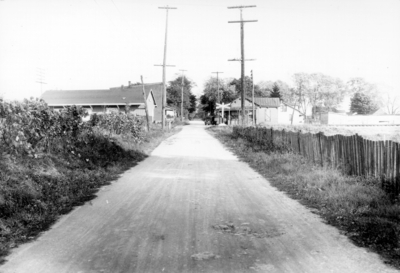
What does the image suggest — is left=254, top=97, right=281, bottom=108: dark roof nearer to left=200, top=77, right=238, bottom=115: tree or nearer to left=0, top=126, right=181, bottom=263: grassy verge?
left=200, top=77, right=238, bottom=115: tree

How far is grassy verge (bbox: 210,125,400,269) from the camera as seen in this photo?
4.86 meters

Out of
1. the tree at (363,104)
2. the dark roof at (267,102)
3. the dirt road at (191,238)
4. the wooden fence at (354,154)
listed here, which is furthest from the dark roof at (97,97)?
the tree at (363,104)

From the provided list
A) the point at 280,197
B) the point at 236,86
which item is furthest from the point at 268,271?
the point at 236,86

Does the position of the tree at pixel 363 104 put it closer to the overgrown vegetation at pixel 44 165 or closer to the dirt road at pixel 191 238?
the overgrown vegetation at pixel 44 165

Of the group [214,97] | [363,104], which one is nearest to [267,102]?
[214,97]

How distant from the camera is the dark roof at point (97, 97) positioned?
164 ft

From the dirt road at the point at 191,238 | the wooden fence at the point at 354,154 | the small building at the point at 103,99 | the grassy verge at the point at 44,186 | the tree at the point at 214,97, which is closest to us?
the dirt road at the point at 191,238

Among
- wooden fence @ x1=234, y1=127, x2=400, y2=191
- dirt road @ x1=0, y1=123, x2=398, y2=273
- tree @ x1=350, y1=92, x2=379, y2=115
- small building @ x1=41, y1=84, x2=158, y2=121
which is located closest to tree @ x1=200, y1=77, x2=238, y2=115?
small building @ x1=41, y1=84, x2=158, y2=121

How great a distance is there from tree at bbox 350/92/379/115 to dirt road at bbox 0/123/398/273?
343 ft

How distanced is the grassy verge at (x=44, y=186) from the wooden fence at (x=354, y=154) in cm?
633

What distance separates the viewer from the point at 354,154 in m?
9.16

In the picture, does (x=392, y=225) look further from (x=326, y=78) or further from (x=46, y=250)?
(x=326, y=78)

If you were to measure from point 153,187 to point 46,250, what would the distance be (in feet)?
14.0

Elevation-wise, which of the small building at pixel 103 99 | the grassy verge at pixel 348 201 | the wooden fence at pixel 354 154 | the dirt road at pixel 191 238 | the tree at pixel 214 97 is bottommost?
the dirt road at pixel 191 238
